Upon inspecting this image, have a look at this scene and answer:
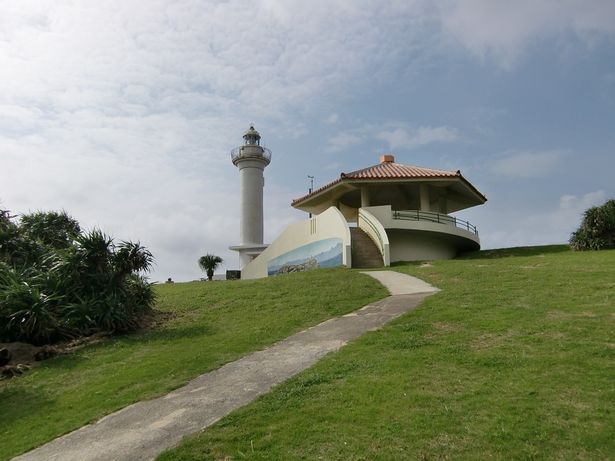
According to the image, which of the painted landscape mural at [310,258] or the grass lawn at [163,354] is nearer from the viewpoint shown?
the grass lawn at [163,354]

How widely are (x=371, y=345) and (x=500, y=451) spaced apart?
4534 mm

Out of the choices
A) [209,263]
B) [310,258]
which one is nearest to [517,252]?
[310,258]

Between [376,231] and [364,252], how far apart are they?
1.45 meters

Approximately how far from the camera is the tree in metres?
37.7

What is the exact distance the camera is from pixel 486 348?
939cm

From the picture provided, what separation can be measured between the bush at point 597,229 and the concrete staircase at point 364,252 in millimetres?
10008

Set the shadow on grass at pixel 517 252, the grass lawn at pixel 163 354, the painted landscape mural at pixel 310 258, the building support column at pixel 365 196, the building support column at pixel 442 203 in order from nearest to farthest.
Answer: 1. the grass lawn at pixel 163 354
2. the painted landscape mural at pixel 310 258
3. the shadow on grass at pixel 517 252
4. the building support column at pixel 365 196
5. the building support column at pixel 442 203

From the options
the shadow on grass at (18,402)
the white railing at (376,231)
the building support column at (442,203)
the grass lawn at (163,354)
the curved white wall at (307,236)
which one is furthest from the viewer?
the building support column at (442,203)

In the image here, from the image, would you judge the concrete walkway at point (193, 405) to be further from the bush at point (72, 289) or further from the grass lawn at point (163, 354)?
the bush at point (72, 289)

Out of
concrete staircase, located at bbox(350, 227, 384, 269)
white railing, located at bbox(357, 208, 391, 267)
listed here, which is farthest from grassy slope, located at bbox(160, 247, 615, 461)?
concrete staircase, located at bbox(350, 227, 384, 269)

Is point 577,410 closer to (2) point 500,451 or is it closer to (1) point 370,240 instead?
(2) point 500,451

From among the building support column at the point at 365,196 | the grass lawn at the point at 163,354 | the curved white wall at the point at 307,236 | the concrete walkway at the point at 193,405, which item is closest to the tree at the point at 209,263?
the curved white wall at the point at 307,236

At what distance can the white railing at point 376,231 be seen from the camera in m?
25.5

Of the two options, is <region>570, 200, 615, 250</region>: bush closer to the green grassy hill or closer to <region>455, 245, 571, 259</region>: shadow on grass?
<region>455, 245, 571, 259</region>: shadow on grass
